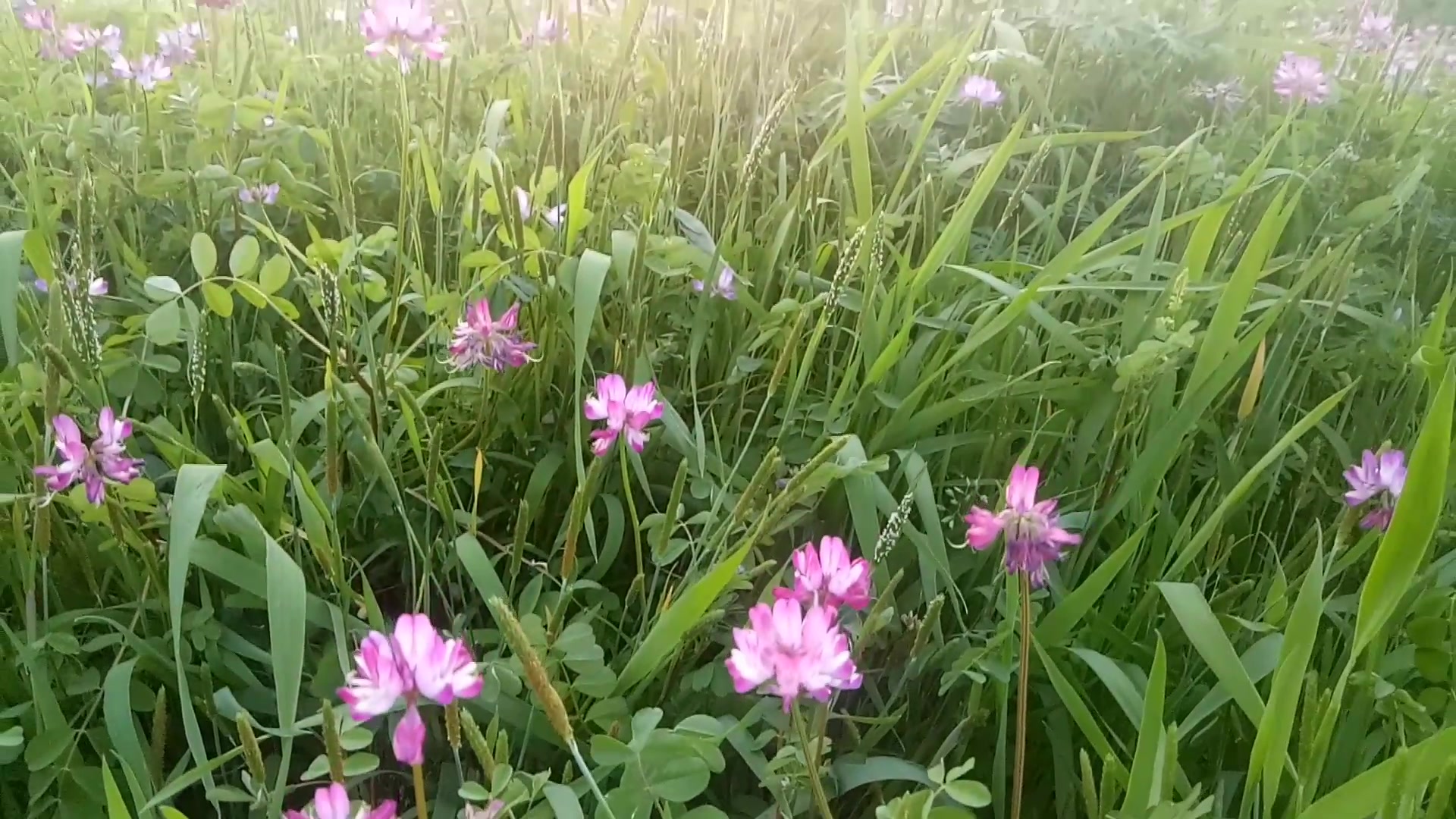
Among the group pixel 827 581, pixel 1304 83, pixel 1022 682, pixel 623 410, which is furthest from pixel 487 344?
pixel 1304 83

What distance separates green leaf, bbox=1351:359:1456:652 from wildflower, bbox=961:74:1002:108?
110 cm

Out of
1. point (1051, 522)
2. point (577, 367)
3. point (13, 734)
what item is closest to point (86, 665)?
point (13, 734)

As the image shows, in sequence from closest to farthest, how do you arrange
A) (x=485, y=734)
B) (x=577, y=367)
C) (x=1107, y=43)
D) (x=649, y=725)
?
(x=649, y=725), (x=485, y=734), (x=577, y=367), (x=1107, y=43)

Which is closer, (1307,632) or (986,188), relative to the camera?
(1307,632)

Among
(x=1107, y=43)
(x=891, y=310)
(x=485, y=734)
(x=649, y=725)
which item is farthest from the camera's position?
(x=1107, y=43)

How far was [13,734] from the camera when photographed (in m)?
0.78

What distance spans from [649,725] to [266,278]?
649 millimetres

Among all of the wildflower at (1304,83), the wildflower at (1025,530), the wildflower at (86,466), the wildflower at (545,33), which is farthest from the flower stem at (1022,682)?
the wildflower at (1304,83)

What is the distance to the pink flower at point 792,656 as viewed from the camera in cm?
65

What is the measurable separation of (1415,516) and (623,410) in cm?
63

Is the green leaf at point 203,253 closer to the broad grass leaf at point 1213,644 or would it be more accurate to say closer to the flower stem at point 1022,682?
the flower stem at point 1022,682

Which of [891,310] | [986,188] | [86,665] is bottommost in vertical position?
[86,665]

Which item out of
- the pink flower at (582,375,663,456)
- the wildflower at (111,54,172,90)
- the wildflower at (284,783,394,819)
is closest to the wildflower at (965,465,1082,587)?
the pink flower at (582,375,663,456)

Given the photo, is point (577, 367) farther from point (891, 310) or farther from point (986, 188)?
point (986, 188)
